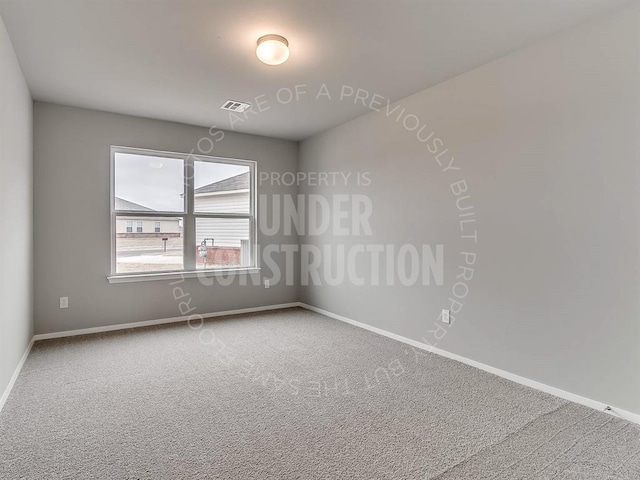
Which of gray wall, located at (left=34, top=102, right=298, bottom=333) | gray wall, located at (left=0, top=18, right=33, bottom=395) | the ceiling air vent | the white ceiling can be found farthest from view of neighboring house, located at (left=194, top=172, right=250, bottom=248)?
gray wall, located at (left=0, top=18, right=33, bottom=395)

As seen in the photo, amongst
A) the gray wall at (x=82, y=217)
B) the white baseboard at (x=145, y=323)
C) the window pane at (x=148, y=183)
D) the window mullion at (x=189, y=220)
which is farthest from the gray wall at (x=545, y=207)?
the gray wall at (x=82, y=217)

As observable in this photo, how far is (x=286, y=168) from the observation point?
5.38m

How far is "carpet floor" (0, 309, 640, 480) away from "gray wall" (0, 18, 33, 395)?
307mm

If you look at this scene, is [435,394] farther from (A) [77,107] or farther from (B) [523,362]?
(A) [77,107]

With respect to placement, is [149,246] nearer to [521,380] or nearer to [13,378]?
[13,378]

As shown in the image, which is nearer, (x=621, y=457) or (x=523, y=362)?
(x=621, y=457)

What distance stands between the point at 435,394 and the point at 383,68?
253 cm

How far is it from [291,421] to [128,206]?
3.26 meters

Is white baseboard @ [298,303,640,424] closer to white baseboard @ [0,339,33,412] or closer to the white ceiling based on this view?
the white ceiling

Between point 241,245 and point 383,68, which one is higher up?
point 383,68

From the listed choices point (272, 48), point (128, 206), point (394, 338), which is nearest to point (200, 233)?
point (128, 206)

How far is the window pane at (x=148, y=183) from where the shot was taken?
Result: 430 cm

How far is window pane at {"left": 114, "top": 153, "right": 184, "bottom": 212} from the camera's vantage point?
169 inches

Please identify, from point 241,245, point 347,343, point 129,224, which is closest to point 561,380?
point 347,343
